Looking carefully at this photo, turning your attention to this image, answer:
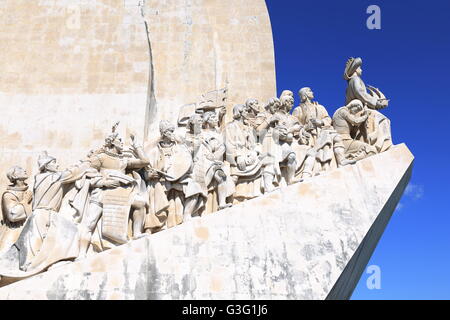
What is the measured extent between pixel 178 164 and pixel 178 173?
0.13 meters

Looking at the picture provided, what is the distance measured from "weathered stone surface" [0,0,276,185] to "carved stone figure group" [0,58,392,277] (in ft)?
3.94

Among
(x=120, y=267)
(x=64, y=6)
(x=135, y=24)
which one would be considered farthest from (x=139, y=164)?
(x=64, y=6)

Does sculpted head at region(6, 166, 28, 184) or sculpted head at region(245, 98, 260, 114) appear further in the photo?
sculpted head at region(245, 98, 260, 114)

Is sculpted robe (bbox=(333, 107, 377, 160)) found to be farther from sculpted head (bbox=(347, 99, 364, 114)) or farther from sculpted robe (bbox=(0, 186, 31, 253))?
sculpted robe (bbox=(0, 186, 31, 253))

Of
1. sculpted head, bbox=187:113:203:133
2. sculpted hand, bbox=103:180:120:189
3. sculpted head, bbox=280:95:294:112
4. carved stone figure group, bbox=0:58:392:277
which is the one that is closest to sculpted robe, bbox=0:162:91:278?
carved stone figure group, bbox=0:58:392:277

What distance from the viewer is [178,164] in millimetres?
7527

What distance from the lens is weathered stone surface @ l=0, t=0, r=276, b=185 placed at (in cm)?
939

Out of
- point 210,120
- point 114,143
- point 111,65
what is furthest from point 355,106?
point 111,65

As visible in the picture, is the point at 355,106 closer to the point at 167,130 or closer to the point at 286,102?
the point at 286,102

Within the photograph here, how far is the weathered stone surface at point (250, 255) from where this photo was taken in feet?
20.0

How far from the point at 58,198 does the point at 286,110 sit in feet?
12.1

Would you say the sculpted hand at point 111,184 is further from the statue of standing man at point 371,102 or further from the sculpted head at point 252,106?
the statue of standing man at point 371,102

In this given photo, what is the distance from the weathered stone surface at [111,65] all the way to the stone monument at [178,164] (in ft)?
0.08

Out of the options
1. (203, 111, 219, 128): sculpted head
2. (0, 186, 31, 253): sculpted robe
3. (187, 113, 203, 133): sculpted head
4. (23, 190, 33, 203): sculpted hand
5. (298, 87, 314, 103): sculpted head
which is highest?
(298, 87, 314, 103): sculpted head
